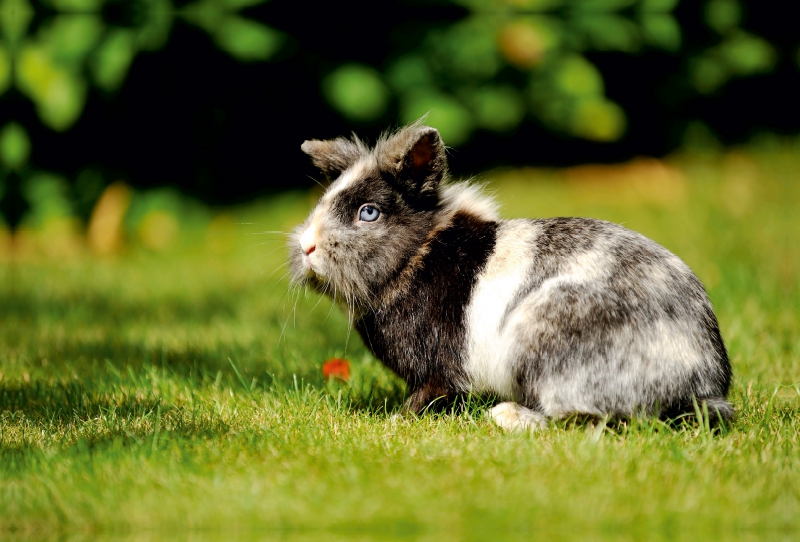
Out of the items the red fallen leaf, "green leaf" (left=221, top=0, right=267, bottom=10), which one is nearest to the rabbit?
the red fallen leaf

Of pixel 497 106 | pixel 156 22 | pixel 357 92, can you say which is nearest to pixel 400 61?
pixel 357 92

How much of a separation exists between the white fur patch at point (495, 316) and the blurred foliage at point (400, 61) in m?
4.86

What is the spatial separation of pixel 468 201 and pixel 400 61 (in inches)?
207

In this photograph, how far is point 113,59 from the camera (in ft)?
26.2

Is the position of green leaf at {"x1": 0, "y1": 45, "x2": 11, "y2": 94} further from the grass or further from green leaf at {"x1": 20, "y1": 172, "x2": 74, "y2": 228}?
the grass

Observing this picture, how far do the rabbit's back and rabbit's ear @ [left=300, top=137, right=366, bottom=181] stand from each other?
94 cm

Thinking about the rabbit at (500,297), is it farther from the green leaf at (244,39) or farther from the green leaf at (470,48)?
the green leaf at (470,48)

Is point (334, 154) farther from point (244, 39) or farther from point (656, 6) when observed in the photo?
point (656, 6)

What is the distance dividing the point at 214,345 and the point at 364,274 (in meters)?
1.80

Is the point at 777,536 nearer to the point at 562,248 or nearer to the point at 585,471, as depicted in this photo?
the point at 585,471

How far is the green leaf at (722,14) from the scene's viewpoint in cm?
962

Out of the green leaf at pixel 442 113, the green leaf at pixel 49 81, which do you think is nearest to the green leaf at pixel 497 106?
the green leaf at pixel 442 113

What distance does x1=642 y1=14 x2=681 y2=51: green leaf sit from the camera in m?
Answer: 9.21

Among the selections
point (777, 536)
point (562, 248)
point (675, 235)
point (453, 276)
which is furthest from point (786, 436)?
point (675, 235)
